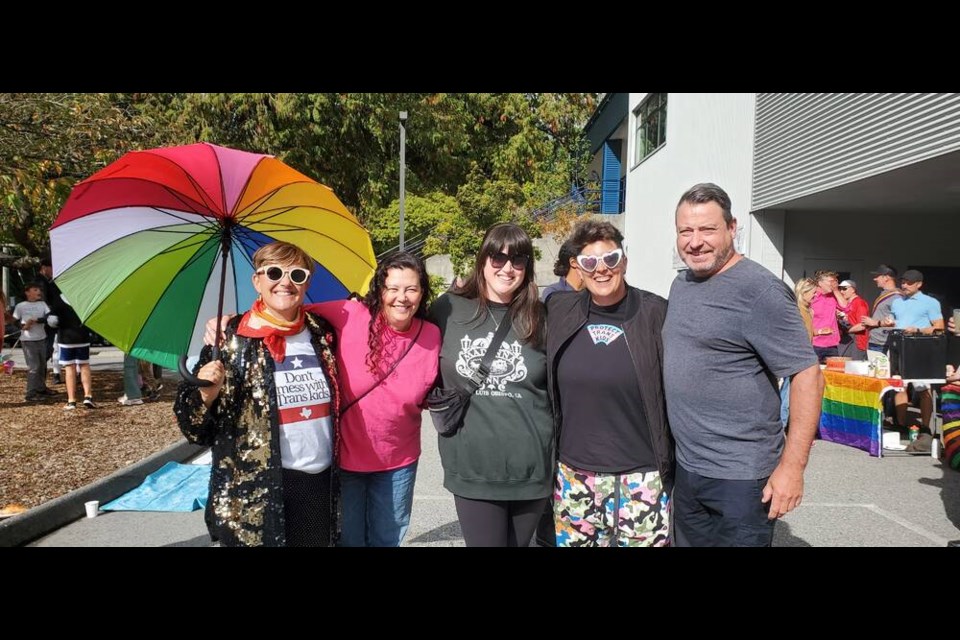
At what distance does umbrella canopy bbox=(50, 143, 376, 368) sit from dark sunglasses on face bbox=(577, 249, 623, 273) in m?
1.05

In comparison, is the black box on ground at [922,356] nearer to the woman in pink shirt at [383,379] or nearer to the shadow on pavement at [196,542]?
the woman in pink shirt at [383,379]

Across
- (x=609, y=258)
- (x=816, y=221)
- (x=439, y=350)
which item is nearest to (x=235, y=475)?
(x=439, y=350)

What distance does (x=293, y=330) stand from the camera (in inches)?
102

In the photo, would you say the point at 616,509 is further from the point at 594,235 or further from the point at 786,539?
the point at 786,539

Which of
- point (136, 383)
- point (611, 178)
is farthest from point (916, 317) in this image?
point (611, 178)

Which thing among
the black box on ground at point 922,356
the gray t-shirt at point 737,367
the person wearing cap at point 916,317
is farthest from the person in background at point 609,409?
the person wearing cap at point 916,317

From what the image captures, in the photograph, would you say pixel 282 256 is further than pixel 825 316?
No

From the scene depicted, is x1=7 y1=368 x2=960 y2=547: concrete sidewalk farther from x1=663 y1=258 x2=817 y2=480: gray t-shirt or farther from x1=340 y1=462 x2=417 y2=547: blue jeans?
x1=663 y1=258 x2=817 y2=480: gray t-shirt

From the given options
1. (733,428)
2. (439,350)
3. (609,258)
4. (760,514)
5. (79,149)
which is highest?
(79,149)

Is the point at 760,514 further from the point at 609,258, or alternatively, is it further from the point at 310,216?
the point at 310,216

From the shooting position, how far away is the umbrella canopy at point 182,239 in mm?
2562

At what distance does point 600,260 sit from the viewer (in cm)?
259

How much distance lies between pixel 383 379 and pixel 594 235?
1.15 metres
